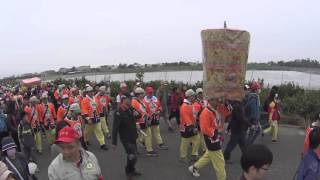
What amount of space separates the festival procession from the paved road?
0.06 metres

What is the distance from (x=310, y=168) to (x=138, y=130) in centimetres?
698

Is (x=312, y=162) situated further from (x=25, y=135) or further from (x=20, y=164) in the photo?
(x=25, y=135)

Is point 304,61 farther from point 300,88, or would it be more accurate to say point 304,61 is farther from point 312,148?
point 312,148

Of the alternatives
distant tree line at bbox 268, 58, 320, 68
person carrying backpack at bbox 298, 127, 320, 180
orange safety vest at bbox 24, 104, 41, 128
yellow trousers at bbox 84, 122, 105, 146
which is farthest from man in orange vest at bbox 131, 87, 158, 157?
distant tree line at bbox 268, 58, 320, 68

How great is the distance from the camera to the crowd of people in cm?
418

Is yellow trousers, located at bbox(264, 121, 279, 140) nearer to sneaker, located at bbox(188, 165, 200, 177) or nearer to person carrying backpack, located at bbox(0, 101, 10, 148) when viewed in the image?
sneaker, located at bbox(188, 165, 200, 177)

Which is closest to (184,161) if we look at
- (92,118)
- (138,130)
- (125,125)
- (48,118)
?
(138,130)

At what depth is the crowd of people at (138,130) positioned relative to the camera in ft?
13.7

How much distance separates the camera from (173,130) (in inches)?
643

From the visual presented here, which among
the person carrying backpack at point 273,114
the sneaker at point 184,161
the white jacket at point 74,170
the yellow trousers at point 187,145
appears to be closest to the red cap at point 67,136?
the white jacket at point 74,170

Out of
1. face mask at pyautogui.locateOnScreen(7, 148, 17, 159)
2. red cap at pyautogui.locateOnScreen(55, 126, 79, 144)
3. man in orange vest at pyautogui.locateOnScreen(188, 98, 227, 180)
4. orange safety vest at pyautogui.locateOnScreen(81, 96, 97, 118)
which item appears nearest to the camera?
red cap at pyautogui.locateOnScreen(55, 126, 79, 144)

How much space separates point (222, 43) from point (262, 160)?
466 centimetres

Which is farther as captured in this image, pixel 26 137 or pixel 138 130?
pixel 138 130

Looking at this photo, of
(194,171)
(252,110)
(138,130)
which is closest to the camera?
(194,171)
